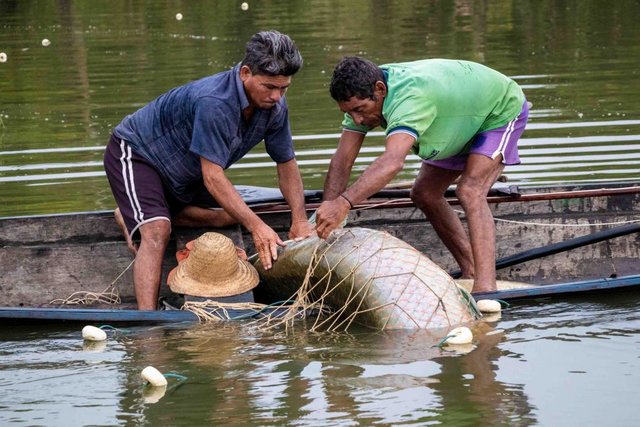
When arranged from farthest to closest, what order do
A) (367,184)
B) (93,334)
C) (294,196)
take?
(294,196) → (93,334) → (367,184)

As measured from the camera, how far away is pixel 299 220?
7.55 metres

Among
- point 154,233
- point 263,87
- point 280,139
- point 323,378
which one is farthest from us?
point 280,139

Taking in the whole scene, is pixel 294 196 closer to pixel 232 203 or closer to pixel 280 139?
pixel 280 139

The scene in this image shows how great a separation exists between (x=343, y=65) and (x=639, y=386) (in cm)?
227

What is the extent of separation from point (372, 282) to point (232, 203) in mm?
885

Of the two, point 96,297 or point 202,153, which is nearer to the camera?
point 202,153

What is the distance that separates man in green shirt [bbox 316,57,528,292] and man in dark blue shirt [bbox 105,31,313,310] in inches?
12.9

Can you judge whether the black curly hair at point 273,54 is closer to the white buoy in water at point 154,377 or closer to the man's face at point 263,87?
the man's face at point 263,87

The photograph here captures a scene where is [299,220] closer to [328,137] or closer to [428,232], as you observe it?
[428,232]

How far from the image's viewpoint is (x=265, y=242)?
7090 mm

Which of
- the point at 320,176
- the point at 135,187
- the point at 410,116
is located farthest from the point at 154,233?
the point at 320,176

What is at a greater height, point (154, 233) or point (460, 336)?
point (154, 233)

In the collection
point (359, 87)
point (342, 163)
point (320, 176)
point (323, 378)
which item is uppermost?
point (359, 87)

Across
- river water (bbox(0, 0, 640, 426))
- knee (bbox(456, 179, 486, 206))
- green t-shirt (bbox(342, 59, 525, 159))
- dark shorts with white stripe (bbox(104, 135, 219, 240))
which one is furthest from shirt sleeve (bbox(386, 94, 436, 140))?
dark shorts with white stripe (bbox(104, 135, 219, 240))
